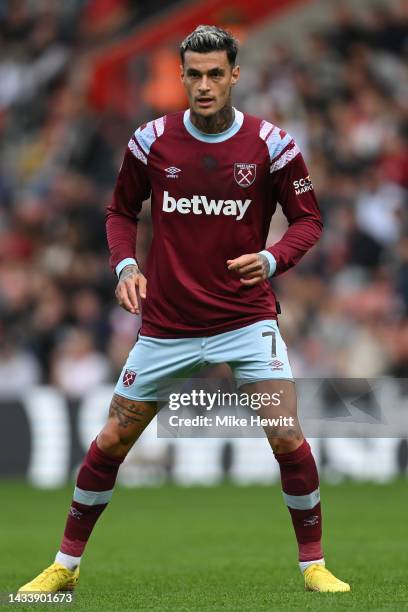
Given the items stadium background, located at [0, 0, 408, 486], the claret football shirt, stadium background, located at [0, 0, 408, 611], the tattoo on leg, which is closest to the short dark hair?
the claret football shirt

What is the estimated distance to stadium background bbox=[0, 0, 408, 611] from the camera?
9977mm

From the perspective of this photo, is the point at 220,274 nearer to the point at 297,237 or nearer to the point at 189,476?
the point at 297,237

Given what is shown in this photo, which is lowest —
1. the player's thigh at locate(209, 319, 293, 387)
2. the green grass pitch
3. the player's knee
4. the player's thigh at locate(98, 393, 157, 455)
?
the green grass pitch

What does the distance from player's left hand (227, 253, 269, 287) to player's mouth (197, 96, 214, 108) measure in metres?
0.70

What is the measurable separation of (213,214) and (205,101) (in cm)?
51

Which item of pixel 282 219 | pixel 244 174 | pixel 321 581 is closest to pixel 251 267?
pixel 244 174

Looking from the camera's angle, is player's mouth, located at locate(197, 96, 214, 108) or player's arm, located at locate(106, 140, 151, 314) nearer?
player's mouth, located at locate(197, 96, 214, 108)

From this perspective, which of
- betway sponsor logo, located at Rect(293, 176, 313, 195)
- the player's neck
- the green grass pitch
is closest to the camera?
the green grass pitch

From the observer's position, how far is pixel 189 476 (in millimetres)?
14047

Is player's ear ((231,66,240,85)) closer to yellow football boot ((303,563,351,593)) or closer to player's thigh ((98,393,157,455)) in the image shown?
player's thigh ((98,393,157,455))

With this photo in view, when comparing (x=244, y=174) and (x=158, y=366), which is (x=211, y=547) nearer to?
(x=158, y=366)

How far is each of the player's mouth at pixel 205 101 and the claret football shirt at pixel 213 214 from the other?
18 cm

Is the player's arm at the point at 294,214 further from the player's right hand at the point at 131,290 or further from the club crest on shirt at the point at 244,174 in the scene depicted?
the player's right hand at the point at 131,290

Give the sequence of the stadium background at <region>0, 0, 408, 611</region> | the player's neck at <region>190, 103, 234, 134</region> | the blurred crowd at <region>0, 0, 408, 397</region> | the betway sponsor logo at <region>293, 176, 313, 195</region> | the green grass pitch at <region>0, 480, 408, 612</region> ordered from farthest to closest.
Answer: the blurred crowd at <region>0, 0, 408, 397</region>
the stadium background at <region>0, 0, 408, 611</region>
the betway sponsor logo at <region>293, 176, 313, 195</region>
the player's neck at <region>190, 103, 234, 134</region>
the green grass pitch at <region>0, 480, 408, 612</region>
